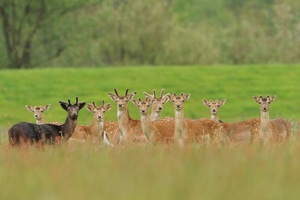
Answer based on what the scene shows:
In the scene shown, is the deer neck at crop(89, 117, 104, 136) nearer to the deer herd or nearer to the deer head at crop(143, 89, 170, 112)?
the deer herd

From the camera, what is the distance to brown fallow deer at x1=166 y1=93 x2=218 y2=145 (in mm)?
16938

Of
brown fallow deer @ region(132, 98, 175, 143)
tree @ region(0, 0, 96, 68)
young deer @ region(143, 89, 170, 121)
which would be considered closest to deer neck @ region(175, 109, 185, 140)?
brown fallow deer @ region(132, 98, 175, 143)

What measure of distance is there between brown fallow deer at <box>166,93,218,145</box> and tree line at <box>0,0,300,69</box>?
133ft

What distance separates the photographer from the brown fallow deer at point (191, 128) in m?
16.9

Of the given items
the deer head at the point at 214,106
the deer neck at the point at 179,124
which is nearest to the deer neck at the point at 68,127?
the deer neck at the point at 179,124

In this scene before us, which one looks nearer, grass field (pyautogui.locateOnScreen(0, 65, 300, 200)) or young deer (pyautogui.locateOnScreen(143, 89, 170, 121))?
grass field (pyautogui.locateOnScreen(0, 65, 300, 200))

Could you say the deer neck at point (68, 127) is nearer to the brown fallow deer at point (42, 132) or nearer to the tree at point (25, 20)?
the brown fallow deer at point (42, 132)

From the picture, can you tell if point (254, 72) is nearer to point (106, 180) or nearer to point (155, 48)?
point (155, 48)

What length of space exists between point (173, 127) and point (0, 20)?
1672 inches

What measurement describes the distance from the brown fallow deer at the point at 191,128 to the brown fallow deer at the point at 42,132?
1.84 metres

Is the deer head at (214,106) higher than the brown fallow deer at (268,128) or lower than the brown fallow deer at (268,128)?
higher

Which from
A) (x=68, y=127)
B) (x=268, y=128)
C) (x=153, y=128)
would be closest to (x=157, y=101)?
(x=153, y=128)

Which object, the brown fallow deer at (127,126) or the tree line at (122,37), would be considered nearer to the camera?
the brown fallow deer at (127,126)

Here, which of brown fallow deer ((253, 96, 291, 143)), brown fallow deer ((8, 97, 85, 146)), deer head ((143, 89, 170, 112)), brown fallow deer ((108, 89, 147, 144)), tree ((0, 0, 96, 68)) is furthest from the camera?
tree ((0, 0, 96, 68))
